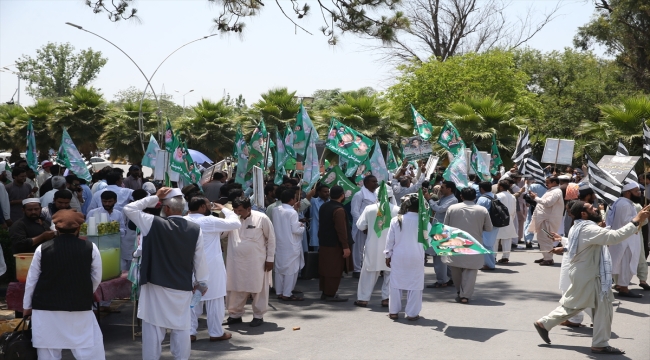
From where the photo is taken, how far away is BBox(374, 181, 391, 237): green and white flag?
989 cm

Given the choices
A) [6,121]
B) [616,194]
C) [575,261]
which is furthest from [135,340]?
[6,121]

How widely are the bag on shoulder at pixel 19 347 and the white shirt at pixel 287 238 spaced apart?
4.81m

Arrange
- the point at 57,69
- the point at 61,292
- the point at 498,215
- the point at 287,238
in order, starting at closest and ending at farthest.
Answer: the point at 61,292 → the point at 287,238 → the point at 498,215 → the point at 57,69

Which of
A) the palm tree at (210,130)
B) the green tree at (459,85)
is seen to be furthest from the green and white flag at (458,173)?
the green tree at (459,85)

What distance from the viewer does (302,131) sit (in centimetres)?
1344

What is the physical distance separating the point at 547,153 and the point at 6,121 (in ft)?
86.9

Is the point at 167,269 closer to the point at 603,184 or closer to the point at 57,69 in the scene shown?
the point at 603,184

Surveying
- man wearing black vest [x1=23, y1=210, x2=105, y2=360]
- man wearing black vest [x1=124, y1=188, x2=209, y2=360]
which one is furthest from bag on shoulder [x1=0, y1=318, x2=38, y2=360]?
man wearing black vest [x1=124, y1=188, x2=209, y2=360]

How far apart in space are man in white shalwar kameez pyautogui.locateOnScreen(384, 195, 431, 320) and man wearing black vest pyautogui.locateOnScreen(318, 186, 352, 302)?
3.28ft

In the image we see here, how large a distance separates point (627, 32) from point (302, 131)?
961 inches

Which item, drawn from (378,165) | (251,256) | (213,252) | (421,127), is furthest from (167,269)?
(421,127)

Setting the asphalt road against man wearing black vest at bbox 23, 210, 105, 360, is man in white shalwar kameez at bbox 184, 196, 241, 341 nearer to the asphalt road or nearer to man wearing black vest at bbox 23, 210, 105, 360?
the asphalt road

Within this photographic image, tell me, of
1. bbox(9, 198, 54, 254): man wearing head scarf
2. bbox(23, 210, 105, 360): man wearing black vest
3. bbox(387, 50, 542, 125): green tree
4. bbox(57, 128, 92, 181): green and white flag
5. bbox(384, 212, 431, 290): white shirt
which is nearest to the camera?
bbox(23, 210, 105, 360): man wearing black vest

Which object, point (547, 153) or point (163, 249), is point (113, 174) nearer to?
point (163, 249)
